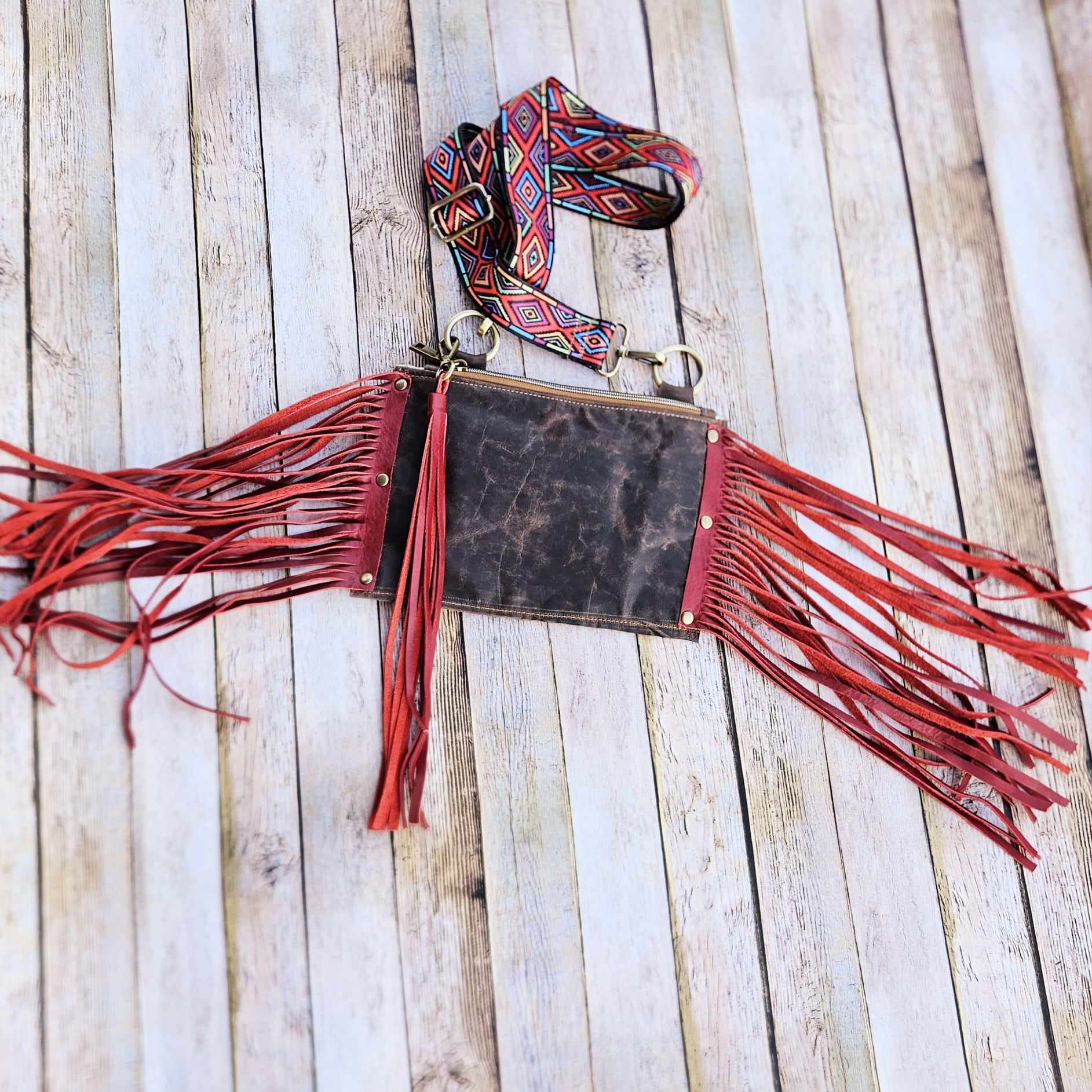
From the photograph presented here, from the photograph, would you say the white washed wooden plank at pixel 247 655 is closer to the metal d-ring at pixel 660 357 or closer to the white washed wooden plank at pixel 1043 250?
the metal d-ring at pixel 660 357

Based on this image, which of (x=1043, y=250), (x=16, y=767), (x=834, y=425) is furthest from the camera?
(x=1043, y=250)

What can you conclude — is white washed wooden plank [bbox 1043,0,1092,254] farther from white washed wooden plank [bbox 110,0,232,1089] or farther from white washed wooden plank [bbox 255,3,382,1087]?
white washed wooden plank [bbox 110,0,232,1089]

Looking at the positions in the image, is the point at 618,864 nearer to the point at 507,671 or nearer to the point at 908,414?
the point at 507,671

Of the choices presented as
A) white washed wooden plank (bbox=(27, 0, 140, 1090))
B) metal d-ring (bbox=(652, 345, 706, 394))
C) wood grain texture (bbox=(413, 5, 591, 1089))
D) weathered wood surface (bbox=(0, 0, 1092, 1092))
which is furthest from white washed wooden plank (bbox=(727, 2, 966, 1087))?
white washed wooden plank (bbox=(27, 0, 140, 1090))

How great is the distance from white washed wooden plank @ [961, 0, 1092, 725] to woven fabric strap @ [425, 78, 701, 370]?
62 centimetres

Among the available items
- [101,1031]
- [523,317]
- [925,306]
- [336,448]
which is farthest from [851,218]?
[101,1031]

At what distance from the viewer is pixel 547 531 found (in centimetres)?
140

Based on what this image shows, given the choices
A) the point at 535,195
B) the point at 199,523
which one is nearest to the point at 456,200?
the point at 535,195

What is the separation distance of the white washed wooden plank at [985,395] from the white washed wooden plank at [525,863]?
28.3 inches

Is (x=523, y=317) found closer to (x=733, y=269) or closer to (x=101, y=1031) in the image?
(x=733, y=269)

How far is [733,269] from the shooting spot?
162 cm

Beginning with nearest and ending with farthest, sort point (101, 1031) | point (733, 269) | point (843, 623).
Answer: point (101, 1031) → point (843, 623) → point (733, 269)

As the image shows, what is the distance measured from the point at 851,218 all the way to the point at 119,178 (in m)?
1.17

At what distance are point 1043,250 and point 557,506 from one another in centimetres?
104
